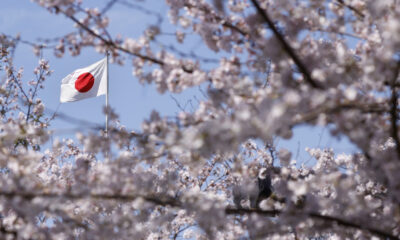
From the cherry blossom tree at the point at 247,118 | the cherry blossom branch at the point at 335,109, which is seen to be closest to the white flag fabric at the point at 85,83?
the cherry blossom tree at the point at 247,118

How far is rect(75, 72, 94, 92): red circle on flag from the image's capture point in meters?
10.9

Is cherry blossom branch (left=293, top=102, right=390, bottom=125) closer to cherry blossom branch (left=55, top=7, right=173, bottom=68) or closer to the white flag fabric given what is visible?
cherry blossom branch (left=55, top=7, right=173, bottom=68)

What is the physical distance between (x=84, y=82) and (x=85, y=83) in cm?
4

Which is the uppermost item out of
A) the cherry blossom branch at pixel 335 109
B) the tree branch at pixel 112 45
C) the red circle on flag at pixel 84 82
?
the red circle on flag at pixel 84 82

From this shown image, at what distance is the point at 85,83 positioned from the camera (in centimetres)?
1098

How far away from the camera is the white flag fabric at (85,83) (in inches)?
431

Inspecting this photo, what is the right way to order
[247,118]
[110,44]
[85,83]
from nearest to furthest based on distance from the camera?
[247,118] → [110,44] → [85,83]

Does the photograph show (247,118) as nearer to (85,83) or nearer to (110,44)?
(110,44)

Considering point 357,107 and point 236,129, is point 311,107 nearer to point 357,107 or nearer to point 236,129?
point 357,107

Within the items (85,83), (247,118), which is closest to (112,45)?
(247,118)

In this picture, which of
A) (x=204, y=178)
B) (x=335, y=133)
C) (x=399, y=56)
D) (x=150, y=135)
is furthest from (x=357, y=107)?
(x=204, y=178)

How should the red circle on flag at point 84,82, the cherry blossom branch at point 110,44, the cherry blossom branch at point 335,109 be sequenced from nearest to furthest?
the cherry blossom branch at point 335,109 → the cherry blossom branch at point 110,44 → the red circle on flag at point 84,82

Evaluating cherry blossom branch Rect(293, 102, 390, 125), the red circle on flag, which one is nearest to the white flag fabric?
the red circle on flag

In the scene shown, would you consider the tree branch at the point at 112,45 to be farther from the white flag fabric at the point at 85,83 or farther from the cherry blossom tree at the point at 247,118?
the white flag fabric at the point at 85,83
